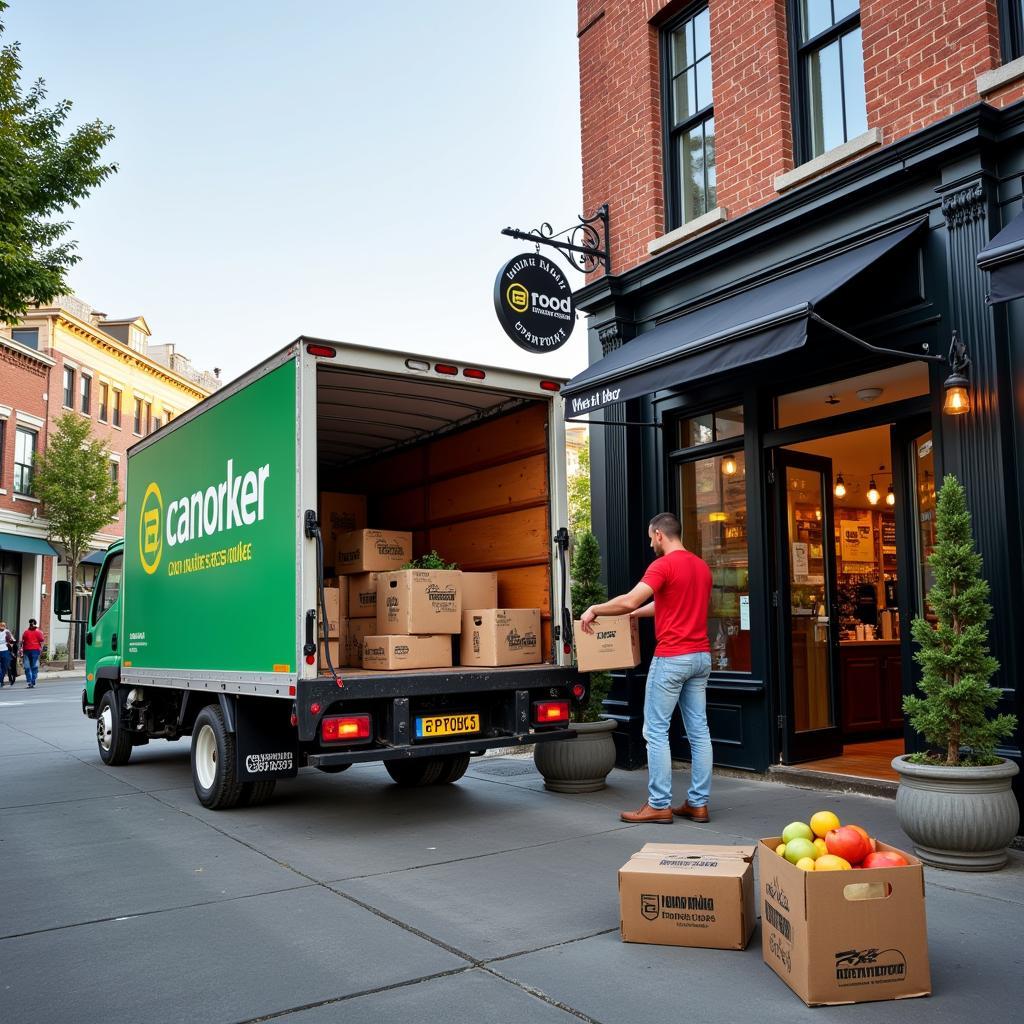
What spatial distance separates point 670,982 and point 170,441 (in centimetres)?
635

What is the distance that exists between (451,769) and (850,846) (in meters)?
5.10

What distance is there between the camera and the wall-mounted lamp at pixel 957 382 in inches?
240

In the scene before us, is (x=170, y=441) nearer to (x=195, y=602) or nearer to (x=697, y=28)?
(x=195, y=602)

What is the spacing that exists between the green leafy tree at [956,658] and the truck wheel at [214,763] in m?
4.48

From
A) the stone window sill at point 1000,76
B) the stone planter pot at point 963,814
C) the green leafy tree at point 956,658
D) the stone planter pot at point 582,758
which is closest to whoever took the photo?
the stone planter pot at point 963,814

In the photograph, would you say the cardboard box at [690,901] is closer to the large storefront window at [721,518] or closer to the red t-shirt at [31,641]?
the large storefront window at [721,518]

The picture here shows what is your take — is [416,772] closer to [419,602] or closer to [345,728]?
[419,602]

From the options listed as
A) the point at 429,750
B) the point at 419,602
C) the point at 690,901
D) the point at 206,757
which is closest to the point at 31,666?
the point at 206,757

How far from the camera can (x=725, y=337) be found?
6.68 m

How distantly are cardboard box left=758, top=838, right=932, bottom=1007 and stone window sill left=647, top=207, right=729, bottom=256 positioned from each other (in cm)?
611

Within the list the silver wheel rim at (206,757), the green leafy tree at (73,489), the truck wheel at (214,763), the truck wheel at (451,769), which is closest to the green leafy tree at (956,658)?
Result: the truck wheel at (451,769)

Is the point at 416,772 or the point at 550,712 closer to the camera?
the point at 550,712

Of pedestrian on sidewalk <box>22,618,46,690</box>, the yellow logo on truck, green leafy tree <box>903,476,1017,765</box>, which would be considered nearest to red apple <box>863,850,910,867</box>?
green leafy tree <box>903,476,1017,765</box>

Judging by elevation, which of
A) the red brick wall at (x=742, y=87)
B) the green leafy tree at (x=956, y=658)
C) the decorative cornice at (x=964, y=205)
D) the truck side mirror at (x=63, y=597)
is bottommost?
the green leafy tree at (x=956, y=658)
